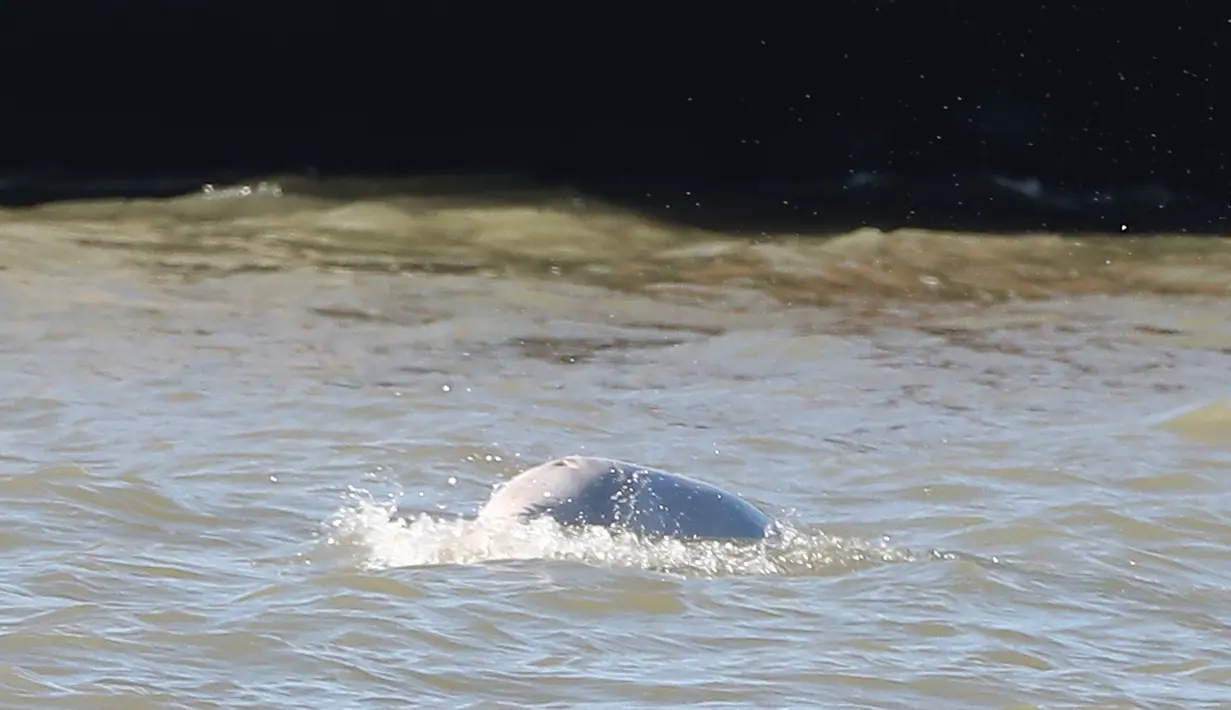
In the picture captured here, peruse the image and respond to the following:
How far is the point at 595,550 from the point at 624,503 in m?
0.22

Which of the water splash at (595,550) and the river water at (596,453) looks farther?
the water splash at (595,550)

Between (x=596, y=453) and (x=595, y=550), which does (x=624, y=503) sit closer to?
(x=595, y=550)

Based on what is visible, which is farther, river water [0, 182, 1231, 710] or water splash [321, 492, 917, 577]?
water splash [321, 492, 917, 577]

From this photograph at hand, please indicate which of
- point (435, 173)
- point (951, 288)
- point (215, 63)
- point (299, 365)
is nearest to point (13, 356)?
point (299, 365)

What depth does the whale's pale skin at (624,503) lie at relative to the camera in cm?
601

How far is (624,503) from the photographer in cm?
604

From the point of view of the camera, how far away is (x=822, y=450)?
7.74 meters

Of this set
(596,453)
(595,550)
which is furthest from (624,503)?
(596,453)

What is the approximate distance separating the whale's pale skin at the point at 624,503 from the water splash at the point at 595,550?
4 cm

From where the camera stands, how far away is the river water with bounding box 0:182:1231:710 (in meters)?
5.08

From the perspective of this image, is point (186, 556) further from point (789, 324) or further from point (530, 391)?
point (789, 324)

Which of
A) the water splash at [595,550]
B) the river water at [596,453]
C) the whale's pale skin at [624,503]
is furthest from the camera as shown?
the whale's pale skin at [624,503]

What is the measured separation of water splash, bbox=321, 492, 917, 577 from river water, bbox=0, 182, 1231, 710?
2cm

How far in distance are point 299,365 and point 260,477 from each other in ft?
6.73
